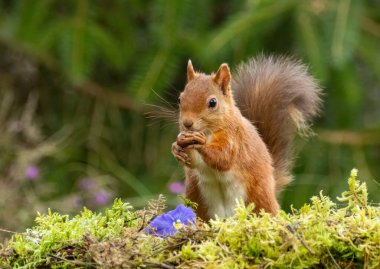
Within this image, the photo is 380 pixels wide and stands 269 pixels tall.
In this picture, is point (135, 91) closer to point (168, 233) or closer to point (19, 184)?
point (19, 184)

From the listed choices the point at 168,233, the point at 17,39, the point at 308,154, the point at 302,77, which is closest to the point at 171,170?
the point at 308,154

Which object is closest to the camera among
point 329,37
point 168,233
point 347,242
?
point 347,242

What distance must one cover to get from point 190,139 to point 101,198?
1845 millimetres

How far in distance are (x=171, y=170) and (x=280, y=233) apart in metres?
2.90

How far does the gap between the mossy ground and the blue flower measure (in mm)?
27

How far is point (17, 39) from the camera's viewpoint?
4.12 meters

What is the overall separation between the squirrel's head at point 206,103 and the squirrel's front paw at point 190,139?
0.06 meters

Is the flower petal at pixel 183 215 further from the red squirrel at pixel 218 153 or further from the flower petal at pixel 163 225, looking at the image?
the red squirrel at pixel 218 153

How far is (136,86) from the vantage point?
12.2ft

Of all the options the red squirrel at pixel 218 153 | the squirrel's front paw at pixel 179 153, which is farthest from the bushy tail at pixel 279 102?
the squirrel's front paw at pixel 179 153

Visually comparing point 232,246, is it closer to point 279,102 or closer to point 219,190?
point 219,190

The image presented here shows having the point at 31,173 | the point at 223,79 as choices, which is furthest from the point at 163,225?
the point at 31,173

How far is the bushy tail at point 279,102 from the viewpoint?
2.65 metres

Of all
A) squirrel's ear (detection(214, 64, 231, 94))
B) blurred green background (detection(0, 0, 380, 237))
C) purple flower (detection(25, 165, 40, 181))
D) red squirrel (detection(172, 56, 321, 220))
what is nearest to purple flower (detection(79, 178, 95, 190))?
blurred green background (detection(0, 0, 380, 237))
